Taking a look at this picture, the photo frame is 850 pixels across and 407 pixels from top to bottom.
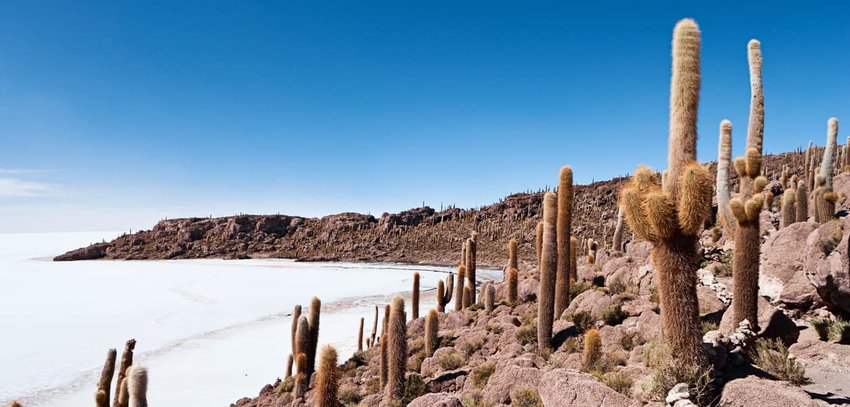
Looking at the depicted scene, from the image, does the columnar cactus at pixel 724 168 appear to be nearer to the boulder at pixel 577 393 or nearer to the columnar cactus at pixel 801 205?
the columnar cactus at pixel 801 205

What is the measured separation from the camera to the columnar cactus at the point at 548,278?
12.4m

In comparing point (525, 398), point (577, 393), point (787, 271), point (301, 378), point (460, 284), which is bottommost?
point (301, 378)

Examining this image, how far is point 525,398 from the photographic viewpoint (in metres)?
8.02

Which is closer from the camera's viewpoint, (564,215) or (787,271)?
(787,271)

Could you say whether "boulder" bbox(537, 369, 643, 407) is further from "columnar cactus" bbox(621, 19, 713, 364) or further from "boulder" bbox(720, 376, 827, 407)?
"columnar cactus" bbox(621, 19, 713, 364)

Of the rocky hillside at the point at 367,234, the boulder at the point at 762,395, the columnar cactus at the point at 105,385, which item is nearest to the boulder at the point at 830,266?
the boulder at the point at 762,395

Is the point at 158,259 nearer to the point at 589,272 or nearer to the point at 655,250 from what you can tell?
the point at 589,272

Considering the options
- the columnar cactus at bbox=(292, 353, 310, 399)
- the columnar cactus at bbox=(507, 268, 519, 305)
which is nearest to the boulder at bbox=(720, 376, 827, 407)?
the columnar cactus at bbox=(292, 353, 310, 399)

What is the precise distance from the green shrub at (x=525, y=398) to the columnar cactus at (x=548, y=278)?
4.21 m

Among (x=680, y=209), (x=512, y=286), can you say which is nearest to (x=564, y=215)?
(x=512, y=286)

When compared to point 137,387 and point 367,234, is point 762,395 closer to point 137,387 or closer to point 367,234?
point 137,387

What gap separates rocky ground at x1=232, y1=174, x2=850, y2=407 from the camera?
625 cm

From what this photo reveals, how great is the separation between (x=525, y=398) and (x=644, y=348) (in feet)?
8.70

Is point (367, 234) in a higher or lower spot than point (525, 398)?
higher
